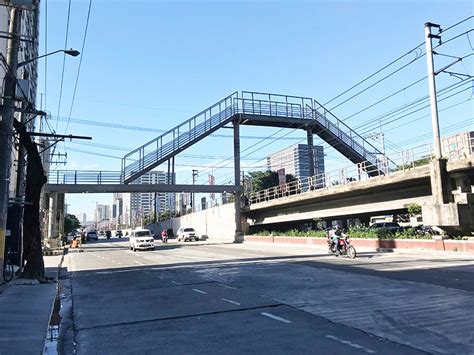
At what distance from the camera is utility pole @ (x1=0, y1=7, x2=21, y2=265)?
585 inches

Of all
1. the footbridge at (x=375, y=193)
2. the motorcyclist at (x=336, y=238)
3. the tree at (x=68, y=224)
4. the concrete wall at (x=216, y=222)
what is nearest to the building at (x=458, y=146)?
the footbridge at (x=375, y=193)

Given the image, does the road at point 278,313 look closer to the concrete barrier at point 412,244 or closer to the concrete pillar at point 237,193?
the concrete barrier at point 412,244

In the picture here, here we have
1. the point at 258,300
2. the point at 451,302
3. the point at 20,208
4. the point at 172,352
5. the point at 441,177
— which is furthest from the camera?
the point at 441,177

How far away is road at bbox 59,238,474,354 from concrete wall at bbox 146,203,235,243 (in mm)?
38885

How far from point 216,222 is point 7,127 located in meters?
47.1

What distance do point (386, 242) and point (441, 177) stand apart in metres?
5.67

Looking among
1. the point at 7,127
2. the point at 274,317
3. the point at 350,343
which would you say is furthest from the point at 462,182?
the point at 7,127

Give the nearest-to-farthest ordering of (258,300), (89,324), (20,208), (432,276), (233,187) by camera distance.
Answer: (89,324) < (258,300) < (432,276) < (20,208) < (233,187)

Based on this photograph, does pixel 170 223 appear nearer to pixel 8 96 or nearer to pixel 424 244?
pixel 424 244

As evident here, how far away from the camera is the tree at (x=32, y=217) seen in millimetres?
16766

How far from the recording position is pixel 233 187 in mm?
52688

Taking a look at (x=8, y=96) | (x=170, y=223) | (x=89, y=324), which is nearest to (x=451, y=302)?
(x=89, y=324)

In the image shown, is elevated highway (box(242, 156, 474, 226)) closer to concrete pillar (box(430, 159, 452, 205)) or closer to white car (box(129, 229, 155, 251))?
concrete pillar (box(430, 159, 452, 205))

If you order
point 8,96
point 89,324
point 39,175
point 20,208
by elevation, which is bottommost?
point 89,324
